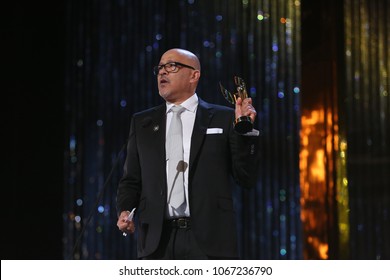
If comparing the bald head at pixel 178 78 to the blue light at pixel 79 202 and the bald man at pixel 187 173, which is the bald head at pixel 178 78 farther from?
the blue light at pixel 79 202

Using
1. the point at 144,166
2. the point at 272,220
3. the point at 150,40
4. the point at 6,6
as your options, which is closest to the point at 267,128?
the point at 272,220

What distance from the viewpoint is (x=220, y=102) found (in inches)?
141

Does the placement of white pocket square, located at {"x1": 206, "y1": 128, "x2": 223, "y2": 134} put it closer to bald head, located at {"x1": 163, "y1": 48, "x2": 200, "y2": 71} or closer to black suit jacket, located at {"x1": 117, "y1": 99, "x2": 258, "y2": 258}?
black suit jacket, located at {"x1": 117, "y1": 99, "x2": 258, "y2": 258}

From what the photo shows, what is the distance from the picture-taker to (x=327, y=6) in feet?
11.7

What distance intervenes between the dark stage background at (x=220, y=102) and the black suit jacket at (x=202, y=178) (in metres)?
0.80

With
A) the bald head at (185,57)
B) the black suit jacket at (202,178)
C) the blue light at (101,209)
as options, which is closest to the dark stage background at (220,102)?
the blue light at (101,209)

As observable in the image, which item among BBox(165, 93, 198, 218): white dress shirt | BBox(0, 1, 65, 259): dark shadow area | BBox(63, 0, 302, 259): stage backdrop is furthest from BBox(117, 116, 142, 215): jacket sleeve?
BBox(0, 1, 65, 259): dark shadow area

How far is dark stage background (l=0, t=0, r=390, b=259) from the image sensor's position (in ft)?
11.5

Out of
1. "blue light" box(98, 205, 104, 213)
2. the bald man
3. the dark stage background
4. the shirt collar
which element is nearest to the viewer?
the bald man

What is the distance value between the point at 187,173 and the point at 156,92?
1.04 metres

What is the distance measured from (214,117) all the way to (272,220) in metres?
0.91

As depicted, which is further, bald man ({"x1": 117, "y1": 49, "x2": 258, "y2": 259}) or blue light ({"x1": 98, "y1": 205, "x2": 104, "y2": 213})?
blue light ({"x1": 98, "y1": 205, "x2": 104, "y2": 213})

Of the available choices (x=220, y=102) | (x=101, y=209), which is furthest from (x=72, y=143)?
(x=220, y=102)
